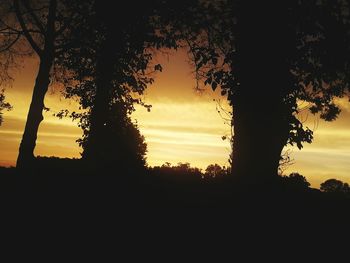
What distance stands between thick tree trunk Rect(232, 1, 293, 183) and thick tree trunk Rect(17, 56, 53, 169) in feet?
42.4

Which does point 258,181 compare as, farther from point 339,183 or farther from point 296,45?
point 339,183

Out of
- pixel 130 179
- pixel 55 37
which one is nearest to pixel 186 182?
pixel 130 179

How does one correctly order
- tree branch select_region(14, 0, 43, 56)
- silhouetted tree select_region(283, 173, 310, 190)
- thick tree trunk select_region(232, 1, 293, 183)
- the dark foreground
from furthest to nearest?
tree branch select_region(14, 0, 43, 56)
silhouetted tree select_region(283, 173, 310, 190)
thick tree trunk select_region(232, 1, 293, 183)
the dark foreground

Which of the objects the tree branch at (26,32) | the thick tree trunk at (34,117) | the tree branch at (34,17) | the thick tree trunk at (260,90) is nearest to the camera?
the thick tree trunk at (260,90)

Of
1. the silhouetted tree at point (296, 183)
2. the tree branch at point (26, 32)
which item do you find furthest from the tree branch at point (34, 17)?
the silhouetted tree at point (296, 183)

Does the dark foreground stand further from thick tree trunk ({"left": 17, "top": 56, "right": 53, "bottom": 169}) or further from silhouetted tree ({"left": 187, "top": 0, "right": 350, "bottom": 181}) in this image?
thick tree trunk ({"left": 17, "top": 56, "right": 53, "bottom": 169})

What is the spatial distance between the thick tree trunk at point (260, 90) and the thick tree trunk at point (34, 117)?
12917 mm

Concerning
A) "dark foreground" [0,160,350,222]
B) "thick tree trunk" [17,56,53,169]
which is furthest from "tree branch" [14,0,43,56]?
"dark foreground" [0,160,350,222]

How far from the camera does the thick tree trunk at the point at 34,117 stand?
19984 mm

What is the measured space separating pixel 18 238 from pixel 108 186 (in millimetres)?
3365

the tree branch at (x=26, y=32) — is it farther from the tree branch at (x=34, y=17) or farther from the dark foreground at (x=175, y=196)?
the dark foreground at (x=175, y=196)

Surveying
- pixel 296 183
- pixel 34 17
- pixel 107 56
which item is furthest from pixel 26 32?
pixel 296 183

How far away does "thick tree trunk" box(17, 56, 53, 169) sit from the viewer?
65.6ft

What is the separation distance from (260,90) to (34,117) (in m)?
13.9
